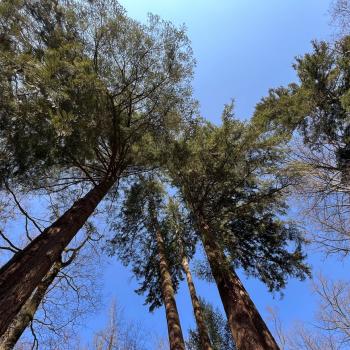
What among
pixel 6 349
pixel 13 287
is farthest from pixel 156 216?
pixel 13 287

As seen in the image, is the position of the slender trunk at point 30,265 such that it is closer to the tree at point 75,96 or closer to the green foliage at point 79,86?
the tree at point 75,96

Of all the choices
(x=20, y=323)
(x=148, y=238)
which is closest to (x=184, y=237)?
(x=148, y=238)

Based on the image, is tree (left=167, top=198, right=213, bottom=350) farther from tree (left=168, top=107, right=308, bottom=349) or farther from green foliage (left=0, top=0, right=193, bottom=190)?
green foliage (left=0, top=0, right=193, bottom=190)

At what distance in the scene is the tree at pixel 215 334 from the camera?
13945 mm

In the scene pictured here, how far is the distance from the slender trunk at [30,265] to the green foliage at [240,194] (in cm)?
358

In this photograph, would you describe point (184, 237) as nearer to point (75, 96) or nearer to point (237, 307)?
point (237, 307)

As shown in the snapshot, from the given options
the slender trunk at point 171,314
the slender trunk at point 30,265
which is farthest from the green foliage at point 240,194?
the slender trunk at point 30,265

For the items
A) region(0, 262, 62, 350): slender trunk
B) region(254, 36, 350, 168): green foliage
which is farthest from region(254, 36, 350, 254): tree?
region(0, 262, 62, 350): slender trunk

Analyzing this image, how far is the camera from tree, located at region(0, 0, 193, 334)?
221 inches

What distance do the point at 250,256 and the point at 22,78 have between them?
6.83 meters

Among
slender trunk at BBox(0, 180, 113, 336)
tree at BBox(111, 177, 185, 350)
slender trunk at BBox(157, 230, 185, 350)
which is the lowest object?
slender trunk at BBox(0, 180, 113, 336)

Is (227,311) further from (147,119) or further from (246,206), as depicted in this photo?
(147,119)

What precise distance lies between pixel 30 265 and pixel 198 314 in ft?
18.9

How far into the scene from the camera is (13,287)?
406cm
